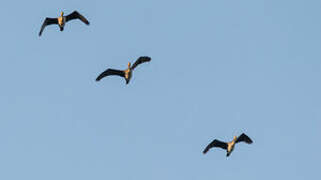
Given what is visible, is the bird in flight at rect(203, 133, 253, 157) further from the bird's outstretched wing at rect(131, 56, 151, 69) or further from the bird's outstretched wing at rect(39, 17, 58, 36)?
the bird's outstretched wing at rect(39, 17, 58, 36)

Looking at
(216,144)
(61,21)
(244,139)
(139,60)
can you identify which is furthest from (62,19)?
(244,139)

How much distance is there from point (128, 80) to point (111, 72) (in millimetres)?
3454

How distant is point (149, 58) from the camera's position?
5334 cm

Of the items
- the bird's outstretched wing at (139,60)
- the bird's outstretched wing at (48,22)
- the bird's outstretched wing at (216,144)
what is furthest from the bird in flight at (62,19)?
the bird's outstretched wing at (216,144)

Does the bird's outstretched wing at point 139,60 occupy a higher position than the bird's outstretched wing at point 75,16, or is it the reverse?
the bird's outstretched wing at point 75,16

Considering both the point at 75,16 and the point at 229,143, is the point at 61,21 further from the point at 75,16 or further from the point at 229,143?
the point at 229,143

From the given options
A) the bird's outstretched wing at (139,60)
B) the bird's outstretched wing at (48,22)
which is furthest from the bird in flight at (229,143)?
the bird's outstretched wing at (48,22)

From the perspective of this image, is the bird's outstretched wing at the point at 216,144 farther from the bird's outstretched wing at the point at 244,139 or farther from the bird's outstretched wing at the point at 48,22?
the bird's outstretched wing at the point at 48,22

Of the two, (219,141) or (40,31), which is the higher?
(40,31)

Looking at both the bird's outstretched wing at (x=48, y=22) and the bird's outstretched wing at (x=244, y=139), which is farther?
the bird's outstretched wing at (x=244, y=139)

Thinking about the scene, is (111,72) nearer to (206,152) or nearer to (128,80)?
(128,80)

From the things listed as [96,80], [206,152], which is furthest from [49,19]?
[206,152]

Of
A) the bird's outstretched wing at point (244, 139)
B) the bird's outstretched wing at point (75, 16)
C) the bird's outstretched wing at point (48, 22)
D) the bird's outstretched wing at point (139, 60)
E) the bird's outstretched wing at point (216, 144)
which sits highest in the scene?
the bird's outstretched wing at point (75, 16)

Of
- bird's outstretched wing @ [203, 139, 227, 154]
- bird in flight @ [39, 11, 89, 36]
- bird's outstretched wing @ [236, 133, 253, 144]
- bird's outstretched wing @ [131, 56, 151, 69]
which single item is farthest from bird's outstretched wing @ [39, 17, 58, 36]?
bird's outstretched wing @ [236, 133, 253, 144]
